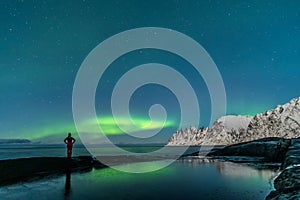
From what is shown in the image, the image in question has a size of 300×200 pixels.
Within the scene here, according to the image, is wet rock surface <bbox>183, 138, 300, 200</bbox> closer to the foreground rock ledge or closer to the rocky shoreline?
the rocky shoreline

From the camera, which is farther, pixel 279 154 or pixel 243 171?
pixel 279 154

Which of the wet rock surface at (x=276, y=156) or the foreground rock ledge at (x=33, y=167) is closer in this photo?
the wet rock surface at (x=276, y=156)

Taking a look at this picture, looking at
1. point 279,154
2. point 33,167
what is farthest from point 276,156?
point 33,167

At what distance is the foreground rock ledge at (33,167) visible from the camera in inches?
906

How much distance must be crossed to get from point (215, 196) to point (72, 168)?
22.5 m

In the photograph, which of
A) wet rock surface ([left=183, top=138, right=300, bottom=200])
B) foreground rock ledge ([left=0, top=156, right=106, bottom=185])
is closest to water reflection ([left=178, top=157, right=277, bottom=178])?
wet rock surface ([left=183, top=138, right=300, bottom=200])

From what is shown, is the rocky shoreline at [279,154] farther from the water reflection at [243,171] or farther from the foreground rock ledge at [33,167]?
the foreground rock ledge at [33,167]

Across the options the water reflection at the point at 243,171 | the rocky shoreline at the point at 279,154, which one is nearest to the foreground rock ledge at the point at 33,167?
the water reflection at the point at 243,171

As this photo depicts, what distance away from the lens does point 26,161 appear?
2795 cm

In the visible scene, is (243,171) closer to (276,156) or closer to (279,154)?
(276,156)

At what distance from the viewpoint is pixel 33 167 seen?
27.3 meters

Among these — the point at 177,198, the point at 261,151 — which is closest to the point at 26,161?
the point at 177,198

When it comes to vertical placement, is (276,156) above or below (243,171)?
above

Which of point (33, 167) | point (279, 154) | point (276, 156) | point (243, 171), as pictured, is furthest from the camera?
point (276, 156)
